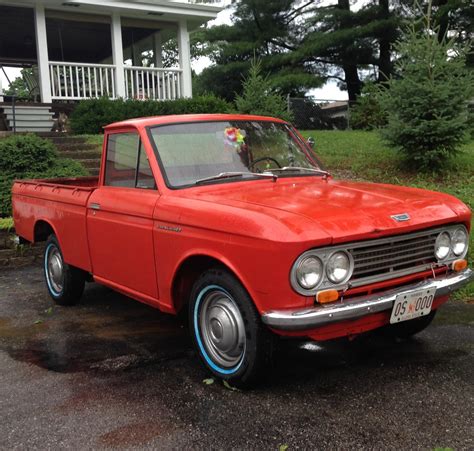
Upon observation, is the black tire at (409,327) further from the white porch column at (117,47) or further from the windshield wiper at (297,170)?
the white porch column at (117,47)

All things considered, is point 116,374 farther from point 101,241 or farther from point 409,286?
point 409,286

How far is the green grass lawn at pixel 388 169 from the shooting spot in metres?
8.90

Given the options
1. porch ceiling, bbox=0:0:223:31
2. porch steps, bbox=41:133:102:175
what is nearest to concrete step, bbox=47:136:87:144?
porch steps, bbox=41:133:102:175

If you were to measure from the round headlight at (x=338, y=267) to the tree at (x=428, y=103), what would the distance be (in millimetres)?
6833

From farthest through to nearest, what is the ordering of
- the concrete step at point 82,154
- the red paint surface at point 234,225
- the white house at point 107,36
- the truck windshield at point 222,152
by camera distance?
the white house at point 107,36, the concrete step at point 82,154, the truck windshield at point 222,152, the red paint surface at point 234,225

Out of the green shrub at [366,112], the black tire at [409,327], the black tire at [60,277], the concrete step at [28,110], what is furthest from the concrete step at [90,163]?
the green shrub at [366,112]

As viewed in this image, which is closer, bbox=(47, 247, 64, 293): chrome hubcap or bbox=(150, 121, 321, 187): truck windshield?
bbox=(150, 121, 321, 187): truck windshield

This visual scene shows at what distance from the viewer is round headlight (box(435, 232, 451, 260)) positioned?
3.37 meters

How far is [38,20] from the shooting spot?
13828 millimetres

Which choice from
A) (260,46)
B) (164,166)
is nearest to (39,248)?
(164,166)

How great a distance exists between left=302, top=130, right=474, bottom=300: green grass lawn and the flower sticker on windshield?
15.5 feet

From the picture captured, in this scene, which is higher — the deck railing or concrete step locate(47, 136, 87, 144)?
the deck railing

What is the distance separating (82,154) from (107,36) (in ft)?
28.3

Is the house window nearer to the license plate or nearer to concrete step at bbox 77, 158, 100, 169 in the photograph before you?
the license plate
